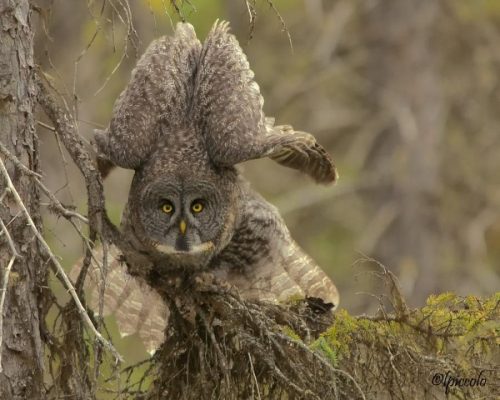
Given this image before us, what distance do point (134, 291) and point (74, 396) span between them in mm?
2035

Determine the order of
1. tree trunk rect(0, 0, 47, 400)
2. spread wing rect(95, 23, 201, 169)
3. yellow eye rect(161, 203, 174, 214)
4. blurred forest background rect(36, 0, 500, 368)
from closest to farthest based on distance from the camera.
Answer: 1. tree trunk rect(0, 0, 47, 400)
2. spread wing rect(95, 23, 201, 169)
3. yellow eye rect(161, 203, 174, 214)
4. blurred forest background rect(36, 0, 500, 368)

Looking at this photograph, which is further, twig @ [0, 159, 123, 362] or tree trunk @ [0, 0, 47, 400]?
tree trunk @ [0, 0, 47, 400]

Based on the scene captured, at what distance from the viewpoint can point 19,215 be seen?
3994mm

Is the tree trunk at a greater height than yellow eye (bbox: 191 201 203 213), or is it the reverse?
yellow eye (bbox: 191 201 203 213)

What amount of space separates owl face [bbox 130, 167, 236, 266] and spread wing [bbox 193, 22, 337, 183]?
20 cm

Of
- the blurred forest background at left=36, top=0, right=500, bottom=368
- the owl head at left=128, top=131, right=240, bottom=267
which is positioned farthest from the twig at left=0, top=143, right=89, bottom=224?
the blurred forest background at left=36, top=0, right=500, bottom=368

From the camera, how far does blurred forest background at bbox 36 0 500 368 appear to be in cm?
1065

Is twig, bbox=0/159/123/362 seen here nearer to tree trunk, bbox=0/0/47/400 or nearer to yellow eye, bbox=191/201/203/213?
tree trunk, bbox=0/0/47/400

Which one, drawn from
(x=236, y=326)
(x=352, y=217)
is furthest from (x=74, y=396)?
(x=352, y=217)

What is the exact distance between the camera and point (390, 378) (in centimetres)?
402

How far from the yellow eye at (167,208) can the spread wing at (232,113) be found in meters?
0.36

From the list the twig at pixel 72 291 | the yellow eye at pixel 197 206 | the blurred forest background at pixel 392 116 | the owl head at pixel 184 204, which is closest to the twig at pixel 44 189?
the twig at pixel 72 291

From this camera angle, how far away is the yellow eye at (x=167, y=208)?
5723 mm

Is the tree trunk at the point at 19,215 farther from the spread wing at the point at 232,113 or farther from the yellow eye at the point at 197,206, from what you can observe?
the yellow eye at the point at 197,206
